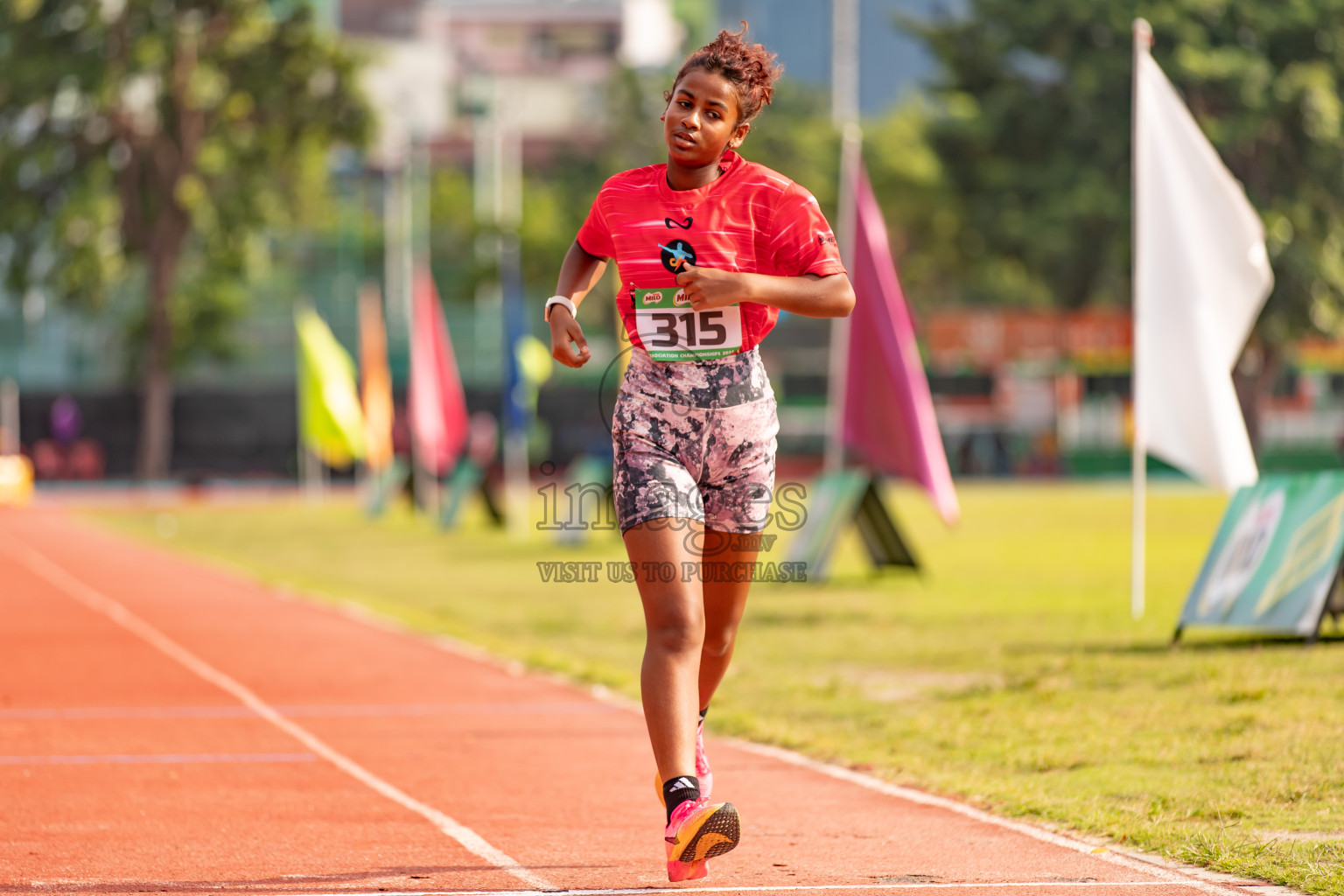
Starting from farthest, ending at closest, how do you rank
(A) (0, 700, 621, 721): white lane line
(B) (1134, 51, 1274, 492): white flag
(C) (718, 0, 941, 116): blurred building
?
(C) (718, 0, 941, 116): blurred building, (B) (1134, 51, 1274, 492): white flag, (A) (0, 700, 621, 721): white lane line

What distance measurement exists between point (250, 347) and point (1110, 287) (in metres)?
26.5

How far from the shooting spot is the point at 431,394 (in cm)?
3066

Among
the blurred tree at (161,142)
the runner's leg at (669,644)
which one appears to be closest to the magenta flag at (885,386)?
the runner's leg at (669,644)

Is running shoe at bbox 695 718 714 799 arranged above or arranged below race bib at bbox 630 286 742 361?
below

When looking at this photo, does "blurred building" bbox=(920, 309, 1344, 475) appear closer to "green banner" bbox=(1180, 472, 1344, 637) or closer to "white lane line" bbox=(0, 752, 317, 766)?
"green banner" bbox=(1180, 472, 1344, 637)

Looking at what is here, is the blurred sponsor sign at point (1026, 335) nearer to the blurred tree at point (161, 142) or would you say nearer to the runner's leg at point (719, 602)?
the blurred tree at point (161, 142)

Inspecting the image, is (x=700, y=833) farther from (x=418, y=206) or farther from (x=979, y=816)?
(x=418, y=206)

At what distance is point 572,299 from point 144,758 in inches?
131

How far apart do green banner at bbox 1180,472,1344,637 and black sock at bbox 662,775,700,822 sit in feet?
18.8

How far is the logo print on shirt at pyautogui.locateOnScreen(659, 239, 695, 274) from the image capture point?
5156 mm

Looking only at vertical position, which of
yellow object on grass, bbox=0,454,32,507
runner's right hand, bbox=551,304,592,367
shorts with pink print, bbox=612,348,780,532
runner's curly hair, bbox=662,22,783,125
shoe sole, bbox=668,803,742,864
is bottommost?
yellow object on grass, bbox=0,454,32,507

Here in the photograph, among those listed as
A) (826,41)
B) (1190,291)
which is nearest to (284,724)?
(1190,291)

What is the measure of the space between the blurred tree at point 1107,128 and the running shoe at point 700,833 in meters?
40.9

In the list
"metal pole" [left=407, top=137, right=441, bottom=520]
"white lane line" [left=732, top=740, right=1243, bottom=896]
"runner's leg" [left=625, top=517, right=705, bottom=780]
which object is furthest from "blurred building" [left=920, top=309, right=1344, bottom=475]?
"runner's leg" [left=625, top=517, right=705, bottom=780]
